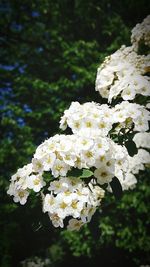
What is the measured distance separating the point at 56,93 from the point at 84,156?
4903 mm

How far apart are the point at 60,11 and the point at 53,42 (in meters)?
0.95

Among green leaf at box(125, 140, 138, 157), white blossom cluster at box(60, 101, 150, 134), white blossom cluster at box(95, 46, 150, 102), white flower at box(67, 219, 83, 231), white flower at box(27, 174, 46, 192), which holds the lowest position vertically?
white flower at box(67, 219, 83, 231)

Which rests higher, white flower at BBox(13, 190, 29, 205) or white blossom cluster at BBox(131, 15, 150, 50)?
white blossom cluster at BBox(131, 15, 150, 50)

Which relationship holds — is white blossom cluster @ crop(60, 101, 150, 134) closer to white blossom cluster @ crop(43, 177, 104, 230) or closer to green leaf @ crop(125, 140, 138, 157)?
green leaf @ crop(125, 140, 138, 157)

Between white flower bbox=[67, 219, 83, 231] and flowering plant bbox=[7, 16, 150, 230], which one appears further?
white flower bbox=[67, 219, 83, 231]

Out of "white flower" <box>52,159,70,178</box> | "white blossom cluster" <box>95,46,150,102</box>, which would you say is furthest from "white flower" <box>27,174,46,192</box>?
"white blossom cluster" <box>95,46,150,102</box>

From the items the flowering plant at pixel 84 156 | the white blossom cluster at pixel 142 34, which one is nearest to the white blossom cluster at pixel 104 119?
the flowering plant at pixel 84 156

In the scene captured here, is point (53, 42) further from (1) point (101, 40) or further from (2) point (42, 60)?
(1) point (101, 40)

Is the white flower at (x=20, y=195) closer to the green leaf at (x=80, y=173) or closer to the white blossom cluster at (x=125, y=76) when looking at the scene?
the green leaf at (x=80, y=173)

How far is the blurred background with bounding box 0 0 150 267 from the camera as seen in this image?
5.61 m

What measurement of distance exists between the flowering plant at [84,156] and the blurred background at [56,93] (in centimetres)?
314

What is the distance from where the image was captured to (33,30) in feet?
24.9

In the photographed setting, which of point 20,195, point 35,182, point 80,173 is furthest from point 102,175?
point 20,195

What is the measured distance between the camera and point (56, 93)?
6.32m
